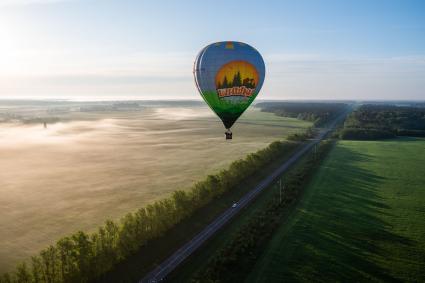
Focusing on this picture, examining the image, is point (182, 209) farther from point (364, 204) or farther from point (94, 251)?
point (364, 204)

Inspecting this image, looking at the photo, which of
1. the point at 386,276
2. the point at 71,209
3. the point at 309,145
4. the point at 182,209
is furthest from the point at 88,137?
the point at 386,276

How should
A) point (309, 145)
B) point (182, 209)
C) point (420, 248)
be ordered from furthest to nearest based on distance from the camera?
point (309, 145), point (182, 209), point (420, 248)

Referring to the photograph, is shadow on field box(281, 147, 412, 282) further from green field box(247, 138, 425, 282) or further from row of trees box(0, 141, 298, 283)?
row of trees box(0, 141, 298, 283)

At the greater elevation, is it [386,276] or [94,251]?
[94,251]

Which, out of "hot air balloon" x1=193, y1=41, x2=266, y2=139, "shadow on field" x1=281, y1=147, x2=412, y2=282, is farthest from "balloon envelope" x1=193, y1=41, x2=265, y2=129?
"shadow on field" x1=281, y1=147, x2=412, y2=282

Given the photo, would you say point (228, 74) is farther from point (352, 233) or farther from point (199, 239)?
point (352, 233)

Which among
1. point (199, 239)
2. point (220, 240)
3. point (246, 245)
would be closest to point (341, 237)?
point (246, 245)
